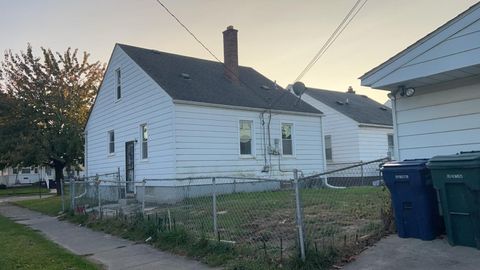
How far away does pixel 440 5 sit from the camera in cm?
999

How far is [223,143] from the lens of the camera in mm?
17266

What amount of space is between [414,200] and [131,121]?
47.3 feet

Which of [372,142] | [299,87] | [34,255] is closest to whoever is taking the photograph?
[34,255]

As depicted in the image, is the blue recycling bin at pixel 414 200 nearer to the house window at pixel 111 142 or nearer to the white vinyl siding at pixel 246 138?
the white vinyl siding at pixel 246 138

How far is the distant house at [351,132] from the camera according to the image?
2357cm

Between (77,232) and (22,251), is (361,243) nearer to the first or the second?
(22,251)

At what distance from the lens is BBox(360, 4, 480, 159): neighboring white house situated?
21.8ft

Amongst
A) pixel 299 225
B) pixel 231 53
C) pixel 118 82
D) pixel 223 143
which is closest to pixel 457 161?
pixel 299 225

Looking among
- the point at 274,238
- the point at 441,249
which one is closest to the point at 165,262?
the point at 274,238

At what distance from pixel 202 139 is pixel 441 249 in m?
11.5

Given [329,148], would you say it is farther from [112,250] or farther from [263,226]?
[112,250]

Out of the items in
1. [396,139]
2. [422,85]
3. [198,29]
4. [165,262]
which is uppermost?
[198,29]

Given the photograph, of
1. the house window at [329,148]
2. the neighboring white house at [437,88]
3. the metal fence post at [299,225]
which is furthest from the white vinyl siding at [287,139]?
the metal fence post at [299,225]

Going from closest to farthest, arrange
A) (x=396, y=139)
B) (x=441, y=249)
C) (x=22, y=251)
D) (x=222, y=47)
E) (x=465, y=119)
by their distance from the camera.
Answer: (x=441, y=249) → (x=465, y=119) → (x=396, y=139) → (x=22, y=251) → (x=222, y=47)
